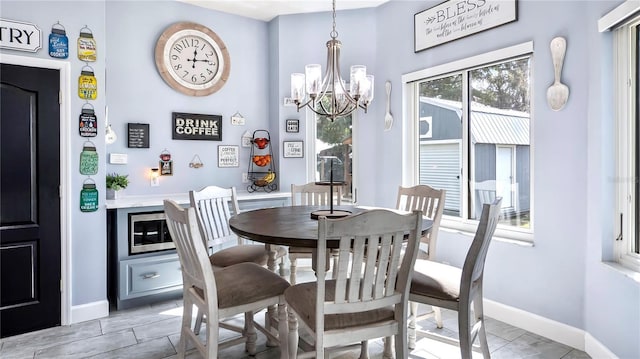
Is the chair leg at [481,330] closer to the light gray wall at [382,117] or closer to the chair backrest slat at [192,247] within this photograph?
the light gray wall at [382,117]

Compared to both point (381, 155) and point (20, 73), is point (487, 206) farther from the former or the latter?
point (20, 73)

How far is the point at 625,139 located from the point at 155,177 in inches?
146

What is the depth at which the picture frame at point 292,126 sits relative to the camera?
4.22 m

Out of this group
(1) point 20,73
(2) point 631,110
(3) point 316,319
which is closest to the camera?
(3) point 316,319

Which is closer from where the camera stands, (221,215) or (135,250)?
(221,215)

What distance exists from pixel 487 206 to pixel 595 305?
1.18m

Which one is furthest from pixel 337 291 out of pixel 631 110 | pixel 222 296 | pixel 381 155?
pixel 381 155

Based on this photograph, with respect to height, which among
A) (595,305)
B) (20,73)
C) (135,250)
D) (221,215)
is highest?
(20,73)

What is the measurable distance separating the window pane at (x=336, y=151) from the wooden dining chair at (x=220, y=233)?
5.01 feet

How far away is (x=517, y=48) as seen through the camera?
9.16ft

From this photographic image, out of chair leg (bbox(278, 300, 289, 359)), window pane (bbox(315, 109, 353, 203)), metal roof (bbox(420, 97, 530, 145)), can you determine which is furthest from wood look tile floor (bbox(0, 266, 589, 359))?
window pane (bbox(315, 109, 353, 203))

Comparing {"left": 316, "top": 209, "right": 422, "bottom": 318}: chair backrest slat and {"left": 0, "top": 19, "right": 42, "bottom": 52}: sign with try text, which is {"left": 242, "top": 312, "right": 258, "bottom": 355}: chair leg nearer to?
{"left": 316, "top": 209, "right": 422, "bottom": 318}: chair backrest slat

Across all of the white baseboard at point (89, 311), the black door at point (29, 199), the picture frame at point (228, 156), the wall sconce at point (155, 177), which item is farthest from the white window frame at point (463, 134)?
the black door at point (29, 199)

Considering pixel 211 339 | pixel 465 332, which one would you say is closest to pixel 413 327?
pixel 465 332
